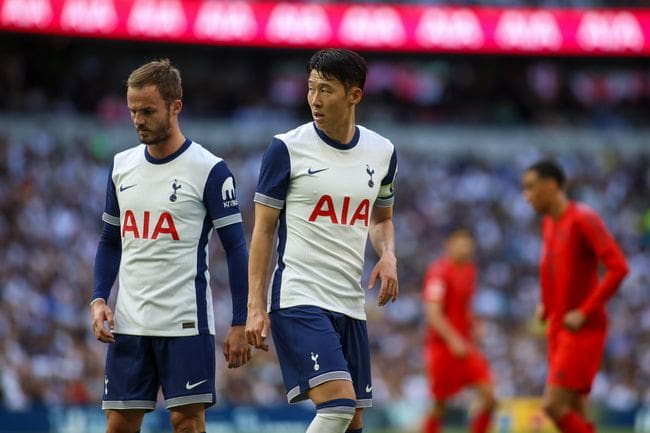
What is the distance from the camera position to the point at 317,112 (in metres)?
6.15

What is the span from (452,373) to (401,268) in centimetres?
944

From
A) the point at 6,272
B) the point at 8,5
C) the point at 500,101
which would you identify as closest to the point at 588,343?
the point at 6,272

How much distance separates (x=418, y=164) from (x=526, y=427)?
929 cm

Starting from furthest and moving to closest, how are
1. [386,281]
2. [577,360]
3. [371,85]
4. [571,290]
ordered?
[371,85] → [571,290] → [577,360] → [386,281]

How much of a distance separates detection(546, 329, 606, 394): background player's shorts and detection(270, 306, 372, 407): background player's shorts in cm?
281

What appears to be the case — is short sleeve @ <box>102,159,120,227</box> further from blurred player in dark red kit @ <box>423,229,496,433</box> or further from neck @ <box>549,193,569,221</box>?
blurred player in dark red kit @ <box>423,229,496,433</box>

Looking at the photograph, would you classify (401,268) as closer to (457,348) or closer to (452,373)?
(452,373)

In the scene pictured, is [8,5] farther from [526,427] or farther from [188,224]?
[188,224]

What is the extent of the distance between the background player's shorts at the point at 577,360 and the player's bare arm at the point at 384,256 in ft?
8.37

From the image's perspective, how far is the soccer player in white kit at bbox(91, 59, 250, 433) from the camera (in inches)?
243

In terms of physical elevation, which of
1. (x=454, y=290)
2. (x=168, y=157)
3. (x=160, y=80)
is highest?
(x=160, y=80)

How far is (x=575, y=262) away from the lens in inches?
344

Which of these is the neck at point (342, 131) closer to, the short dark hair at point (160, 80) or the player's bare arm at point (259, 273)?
the player's bare arm at point (259, 273)

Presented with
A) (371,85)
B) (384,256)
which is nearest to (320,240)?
(384,256)
